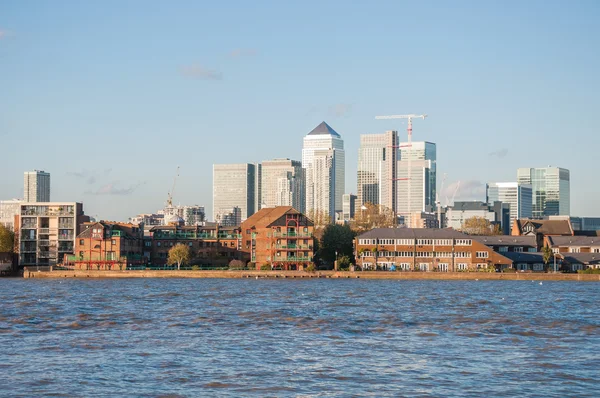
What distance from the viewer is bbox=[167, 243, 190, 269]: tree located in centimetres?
16825

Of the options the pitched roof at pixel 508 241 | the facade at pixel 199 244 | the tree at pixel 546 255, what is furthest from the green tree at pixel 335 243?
the tree at pixel 546 255

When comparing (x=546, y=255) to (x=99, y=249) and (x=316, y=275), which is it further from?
(x=99, y=249)

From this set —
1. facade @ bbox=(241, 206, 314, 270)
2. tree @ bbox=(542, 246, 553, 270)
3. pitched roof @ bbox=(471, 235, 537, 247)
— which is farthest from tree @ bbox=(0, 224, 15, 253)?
tree @ bbox=(542, 246, 553, 270)

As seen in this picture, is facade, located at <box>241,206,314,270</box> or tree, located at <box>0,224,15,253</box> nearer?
facade, located at <box>241,206,314,270</box>

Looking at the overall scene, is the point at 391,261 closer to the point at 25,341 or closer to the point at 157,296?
the point at 157,296

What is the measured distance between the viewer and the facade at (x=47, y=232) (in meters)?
174

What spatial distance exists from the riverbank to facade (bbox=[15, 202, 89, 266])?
10.2 m

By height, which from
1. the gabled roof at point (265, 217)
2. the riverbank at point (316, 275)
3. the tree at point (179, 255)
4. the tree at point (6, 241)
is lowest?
the riverbank at point (316, 275)

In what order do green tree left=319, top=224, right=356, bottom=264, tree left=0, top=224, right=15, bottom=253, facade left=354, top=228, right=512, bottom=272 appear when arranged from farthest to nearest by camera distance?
1. tree left=0, top=224, right=15, bottom=253
2. green tree left=319, top=224, right=356, bottom=264
3. facade left=354, top=228, right=512, bottom=272

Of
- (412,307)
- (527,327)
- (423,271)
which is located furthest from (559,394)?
(423,271)

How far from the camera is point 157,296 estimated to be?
310 feet

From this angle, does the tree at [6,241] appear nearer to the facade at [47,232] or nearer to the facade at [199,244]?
the facade at [47,232]

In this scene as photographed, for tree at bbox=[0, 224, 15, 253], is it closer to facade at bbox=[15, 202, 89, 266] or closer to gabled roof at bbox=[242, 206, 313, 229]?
facade at bbox=[15, 202, 89, 266]

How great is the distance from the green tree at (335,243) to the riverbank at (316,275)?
872 inches
